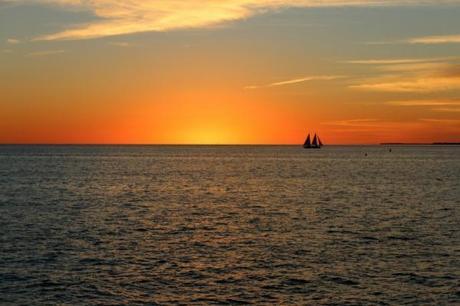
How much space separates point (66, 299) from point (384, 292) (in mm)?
16243

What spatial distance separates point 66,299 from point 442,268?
22.0 m

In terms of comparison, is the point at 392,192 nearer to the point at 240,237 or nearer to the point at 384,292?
the point at 240,237

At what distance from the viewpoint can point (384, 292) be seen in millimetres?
30031

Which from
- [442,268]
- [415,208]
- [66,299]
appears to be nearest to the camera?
[66,299]

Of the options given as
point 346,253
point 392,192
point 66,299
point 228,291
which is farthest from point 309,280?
point 392,192

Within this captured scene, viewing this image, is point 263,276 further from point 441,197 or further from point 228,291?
point 441,197

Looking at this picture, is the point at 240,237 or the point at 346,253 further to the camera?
the point at 240,237

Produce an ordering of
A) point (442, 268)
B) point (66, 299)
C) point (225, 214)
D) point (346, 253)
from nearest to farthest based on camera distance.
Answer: point (66, 299)
point (442, 268)
point (346, 253)
point (225, 214)

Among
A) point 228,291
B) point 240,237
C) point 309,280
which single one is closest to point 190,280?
point 228,291

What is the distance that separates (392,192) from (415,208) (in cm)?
2344

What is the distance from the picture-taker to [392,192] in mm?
90875

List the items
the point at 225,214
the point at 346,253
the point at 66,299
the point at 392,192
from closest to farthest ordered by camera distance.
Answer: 1. the point at 66,299
2. the point at 346,253
3. the point at 225,214
4. the point at 392,192

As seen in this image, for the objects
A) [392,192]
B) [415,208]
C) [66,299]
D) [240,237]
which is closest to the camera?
[66,299]

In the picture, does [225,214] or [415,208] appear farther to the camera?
[415,208]
